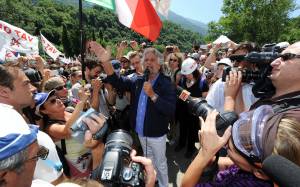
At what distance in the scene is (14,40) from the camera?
629 cm

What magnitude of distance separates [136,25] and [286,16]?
39.4 metres

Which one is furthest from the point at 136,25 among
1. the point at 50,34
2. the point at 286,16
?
the point at 50,34

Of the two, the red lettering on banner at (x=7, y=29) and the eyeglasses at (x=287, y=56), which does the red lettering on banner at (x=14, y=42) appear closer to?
the red lettering on banner at (x=7, y=29)

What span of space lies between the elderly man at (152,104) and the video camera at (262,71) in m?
1.35

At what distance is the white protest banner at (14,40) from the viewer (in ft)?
19.5

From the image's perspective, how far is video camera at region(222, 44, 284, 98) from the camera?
7.74 feet

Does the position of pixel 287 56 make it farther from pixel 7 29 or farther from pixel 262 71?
pixel 7 29

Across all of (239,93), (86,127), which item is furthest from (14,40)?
(86,127)

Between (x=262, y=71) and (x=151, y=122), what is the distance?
1.75 meters

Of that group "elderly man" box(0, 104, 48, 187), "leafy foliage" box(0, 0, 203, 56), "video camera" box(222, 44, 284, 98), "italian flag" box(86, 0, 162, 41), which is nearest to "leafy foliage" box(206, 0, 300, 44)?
"leafy foliage" box(0, 0, 203, 56)

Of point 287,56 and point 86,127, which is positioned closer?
point 86,127

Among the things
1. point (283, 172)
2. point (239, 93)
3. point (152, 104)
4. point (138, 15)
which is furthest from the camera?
Answer: point (138, 15)

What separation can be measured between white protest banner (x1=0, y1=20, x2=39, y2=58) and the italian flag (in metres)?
2.85

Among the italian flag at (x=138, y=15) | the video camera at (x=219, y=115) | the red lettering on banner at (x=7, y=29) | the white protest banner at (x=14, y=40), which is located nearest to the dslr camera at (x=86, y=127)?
the video camera at (x=219, y=115)
